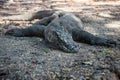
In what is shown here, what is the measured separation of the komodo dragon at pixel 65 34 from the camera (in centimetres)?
502

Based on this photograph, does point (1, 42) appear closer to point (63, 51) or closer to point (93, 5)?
point (63, 51)

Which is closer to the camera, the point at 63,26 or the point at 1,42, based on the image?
the point at 1,42

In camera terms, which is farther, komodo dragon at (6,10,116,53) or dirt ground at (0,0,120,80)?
komodo dragon at (6,10,116,53)

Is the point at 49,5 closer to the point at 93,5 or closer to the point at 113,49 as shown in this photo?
the point at 93,5

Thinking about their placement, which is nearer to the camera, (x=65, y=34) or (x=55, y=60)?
(x=55, y=60)

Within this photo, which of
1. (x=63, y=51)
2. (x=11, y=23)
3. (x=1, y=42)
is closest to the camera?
(x=63, y=51)

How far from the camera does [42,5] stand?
10.5 meters

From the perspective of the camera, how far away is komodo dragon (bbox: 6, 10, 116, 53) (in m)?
5.02

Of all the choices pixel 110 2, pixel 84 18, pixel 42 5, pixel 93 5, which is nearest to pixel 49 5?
pixel 42 5

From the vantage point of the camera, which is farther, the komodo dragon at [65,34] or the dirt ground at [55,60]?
the komodo dragon at [65,34]

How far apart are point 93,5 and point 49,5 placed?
1.49 meters

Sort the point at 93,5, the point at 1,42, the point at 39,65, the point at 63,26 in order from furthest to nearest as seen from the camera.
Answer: the point at 93,5 < the point at 63,26 < the point at 1,42 < the point at 39,65

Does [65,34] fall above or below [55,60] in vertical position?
above

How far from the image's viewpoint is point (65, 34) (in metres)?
5.30
